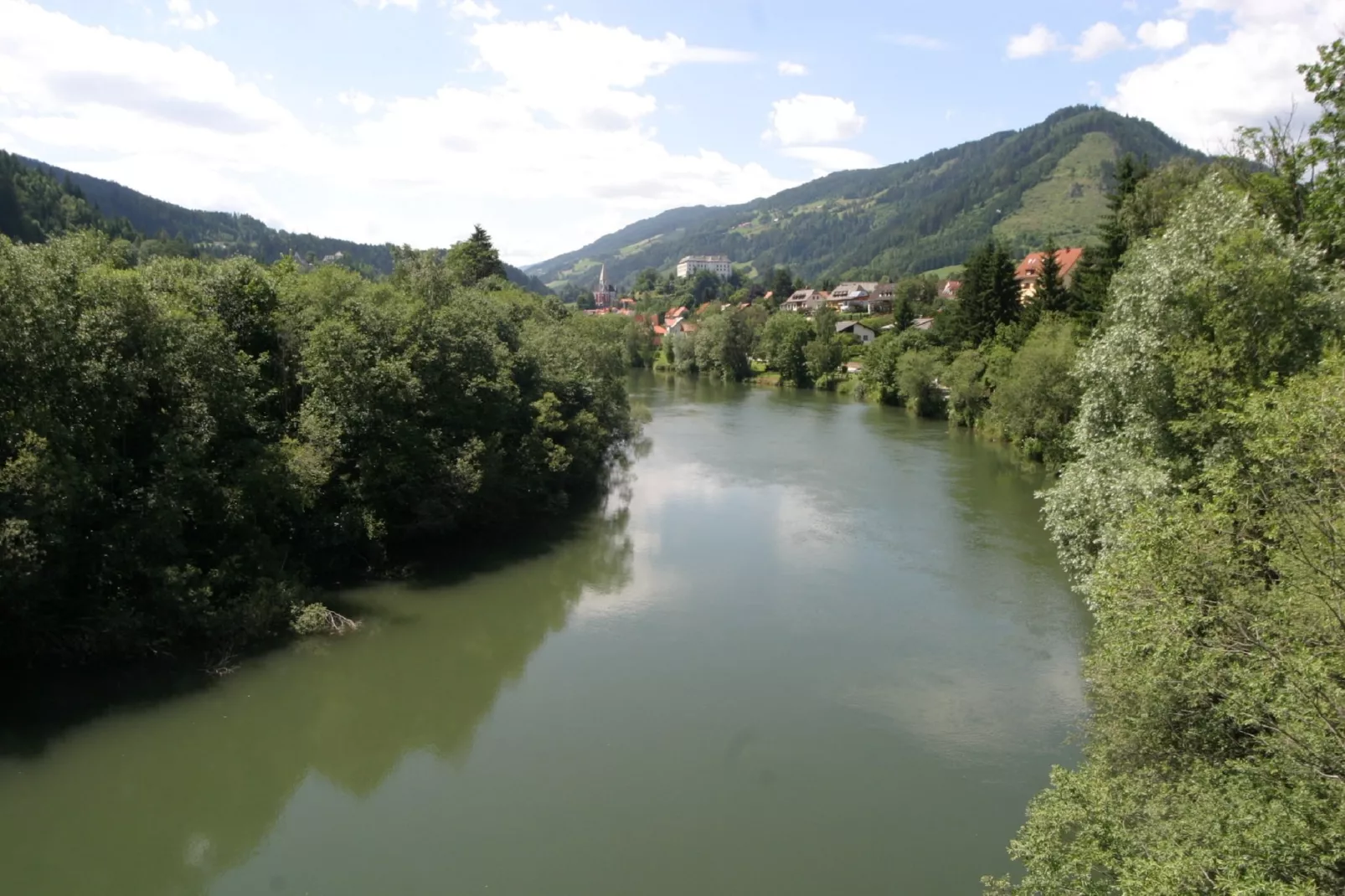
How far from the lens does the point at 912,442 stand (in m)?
42.9

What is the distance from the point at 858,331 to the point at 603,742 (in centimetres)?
7561

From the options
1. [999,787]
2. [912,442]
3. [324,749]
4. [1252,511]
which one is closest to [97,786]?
[324,749]

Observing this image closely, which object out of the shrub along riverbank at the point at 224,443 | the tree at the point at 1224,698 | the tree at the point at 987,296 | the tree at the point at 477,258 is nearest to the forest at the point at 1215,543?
the tree at the point at 1224,698

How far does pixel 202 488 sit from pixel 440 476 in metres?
6.33

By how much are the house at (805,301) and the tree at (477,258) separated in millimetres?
60177

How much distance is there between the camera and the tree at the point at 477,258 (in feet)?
170

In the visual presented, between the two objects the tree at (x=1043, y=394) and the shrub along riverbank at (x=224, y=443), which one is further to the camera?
the tree at (x=1043, y=394)

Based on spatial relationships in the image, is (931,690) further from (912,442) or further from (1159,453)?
(912,442)

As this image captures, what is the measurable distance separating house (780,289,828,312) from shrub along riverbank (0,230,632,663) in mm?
89116

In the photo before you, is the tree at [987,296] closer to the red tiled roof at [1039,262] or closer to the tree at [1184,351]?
the red tiled roof at [1039,262]

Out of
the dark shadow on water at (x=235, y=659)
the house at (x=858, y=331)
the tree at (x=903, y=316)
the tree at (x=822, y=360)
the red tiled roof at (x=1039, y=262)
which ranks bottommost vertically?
the dark shadow on water at (x=235, y=659)

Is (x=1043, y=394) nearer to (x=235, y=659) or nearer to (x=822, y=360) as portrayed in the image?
(x=235, y=659)

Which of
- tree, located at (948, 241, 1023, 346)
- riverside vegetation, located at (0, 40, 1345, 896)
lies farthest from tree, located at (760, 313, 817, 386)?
riverside vegetation, located at (0, 40, 1345, 896)

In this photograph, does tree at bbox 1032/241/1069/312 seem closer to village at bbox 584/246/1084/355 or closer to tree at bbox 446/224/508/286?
village at bbox 584/246/1084/355
